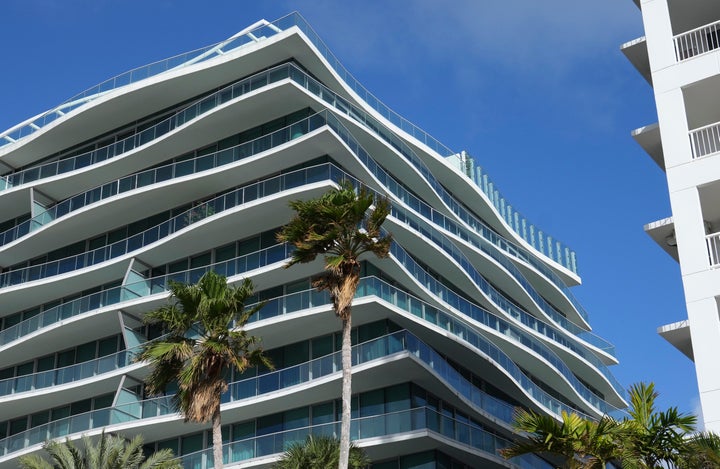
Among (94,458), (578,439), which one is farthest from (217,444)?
(578,439)

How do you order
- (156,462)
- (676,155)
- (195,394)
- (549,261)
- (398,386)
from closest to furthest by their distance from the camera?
(676,155), (195,394), (156,462), (398,386), (549,261)

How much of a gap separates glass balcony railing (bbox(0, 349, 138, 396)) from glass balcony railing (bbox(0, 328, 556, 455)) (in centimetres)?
226

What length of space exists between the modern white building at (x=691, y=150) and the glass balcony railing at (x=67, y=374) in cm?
2551

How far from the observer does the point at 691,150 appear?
30.5 meters

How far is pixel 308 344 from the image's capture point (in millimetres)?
46375

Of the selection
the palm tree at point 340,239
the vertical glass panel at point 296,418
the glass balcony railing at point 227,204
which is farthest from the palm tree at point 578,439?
the glass balcony railing at point 227,204

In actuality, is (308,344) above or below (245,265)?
below

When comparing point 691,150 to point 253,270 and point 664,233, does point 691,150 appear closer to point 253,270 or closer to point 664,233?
point 664,233

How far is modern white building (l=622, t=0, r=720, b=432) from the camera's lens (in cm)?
2812

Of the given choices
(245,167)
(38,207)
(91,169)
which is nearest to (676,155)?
(245,167)

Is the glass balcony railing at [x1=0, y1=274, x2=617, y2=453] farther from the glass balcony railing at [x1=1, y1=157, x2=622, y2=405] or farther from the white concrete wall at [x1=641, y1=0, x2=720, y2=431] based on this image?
the white concrete wall at [x1=641, y1=0, x2=720, y2=431]

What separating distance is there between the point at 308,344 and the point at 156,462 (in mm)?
10536

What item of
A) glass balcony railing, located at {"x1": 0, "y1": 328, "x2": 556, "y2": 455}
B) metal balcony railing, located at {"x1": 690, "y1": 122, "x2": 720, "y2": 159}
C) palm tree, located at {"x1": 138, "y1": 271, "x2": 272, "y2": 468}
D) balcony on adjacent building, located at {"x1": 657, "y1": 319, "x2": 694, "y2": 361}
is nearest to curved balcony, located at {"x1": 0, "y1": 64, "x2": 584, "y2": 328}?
glass balcony railing, located at {"x1": 0, "y1": 328, "x2": 556, "y2": 455}

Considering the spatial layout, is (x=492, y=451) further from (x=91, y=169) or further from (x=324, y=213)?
(x=91, y=169)
